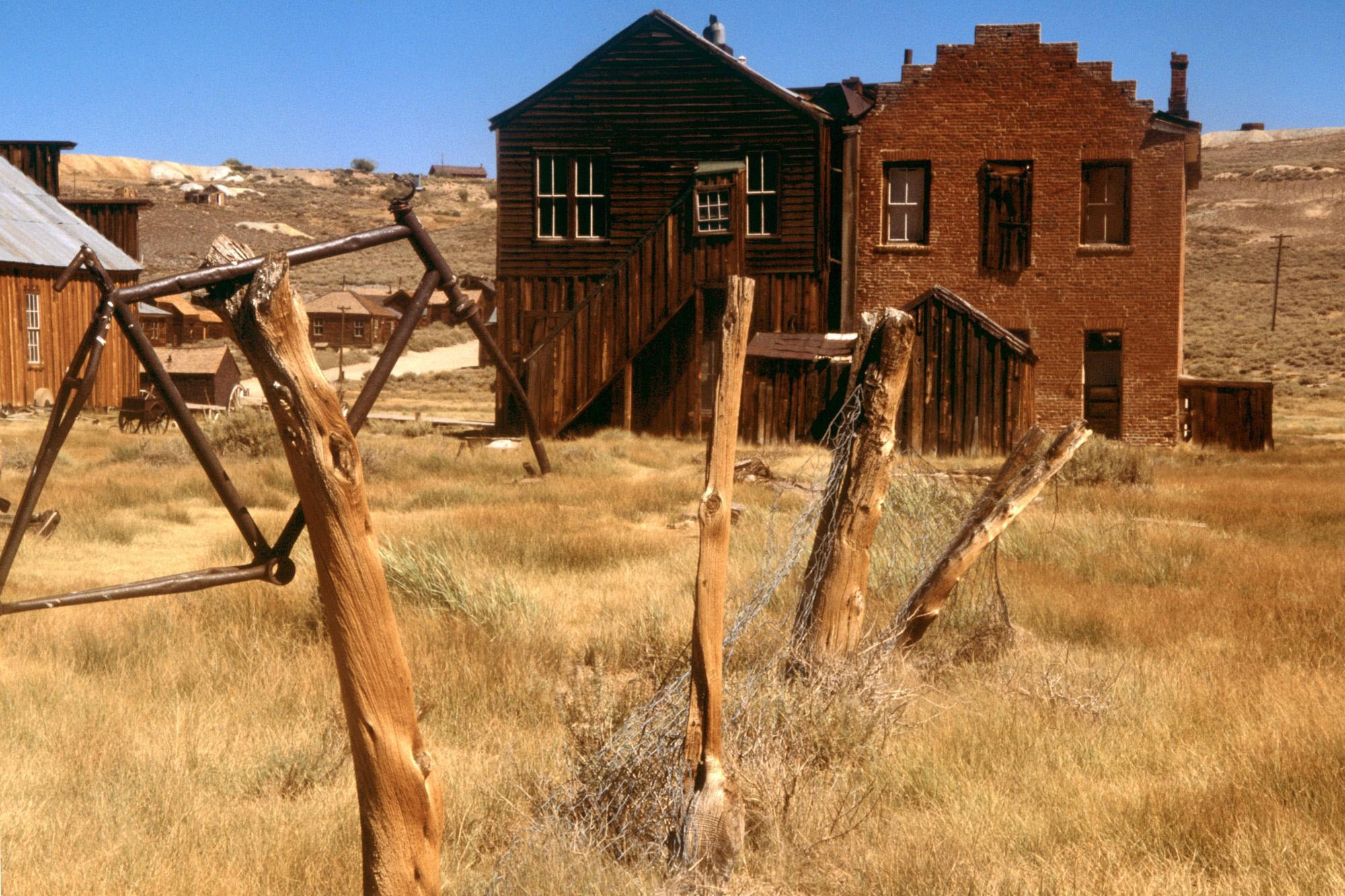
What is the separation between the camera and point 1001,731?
4.95 meters

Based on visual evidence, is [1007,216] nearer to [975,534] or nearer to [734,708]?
[975,534]

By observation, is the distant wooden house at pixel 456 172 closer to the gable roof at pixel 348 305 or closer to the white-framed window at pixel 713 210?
the gable roof at pixel 348 305

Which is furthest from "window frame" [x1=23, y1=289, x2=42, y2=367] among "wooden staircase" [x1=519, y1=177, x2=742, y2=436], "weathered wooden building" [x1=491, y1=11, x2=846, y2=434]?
"wooden staircase" [x1=519, y1=177, x2=742, y2=436]

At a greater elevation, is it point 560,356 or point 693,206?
point 693,206

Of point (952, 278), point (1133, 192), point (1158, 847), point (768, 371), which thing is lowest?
point (1158, 847)

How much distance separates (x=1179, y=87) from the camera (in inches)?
1032

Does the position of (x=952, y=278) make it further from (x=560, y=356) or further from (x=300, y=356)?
(x=300, y=356)

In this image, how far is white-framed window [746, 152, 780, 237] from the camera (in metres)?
22.1

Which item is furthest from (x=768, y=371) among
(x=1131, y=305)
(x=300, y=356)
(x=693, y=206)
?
(x=300, y=356)

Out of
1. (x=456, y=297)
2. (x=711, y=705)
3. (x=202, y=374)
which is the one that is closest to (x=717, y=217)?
(x=202, y=374)

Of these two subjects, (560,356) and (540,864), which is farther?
(560,356)

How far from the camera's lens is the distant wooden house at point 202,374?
25.8 m

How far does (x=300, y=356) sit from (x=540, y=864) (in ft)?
5.53

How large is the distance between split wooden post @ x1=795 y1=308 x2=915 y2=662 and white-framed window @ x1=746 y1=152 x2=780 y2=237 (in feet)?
57.4
